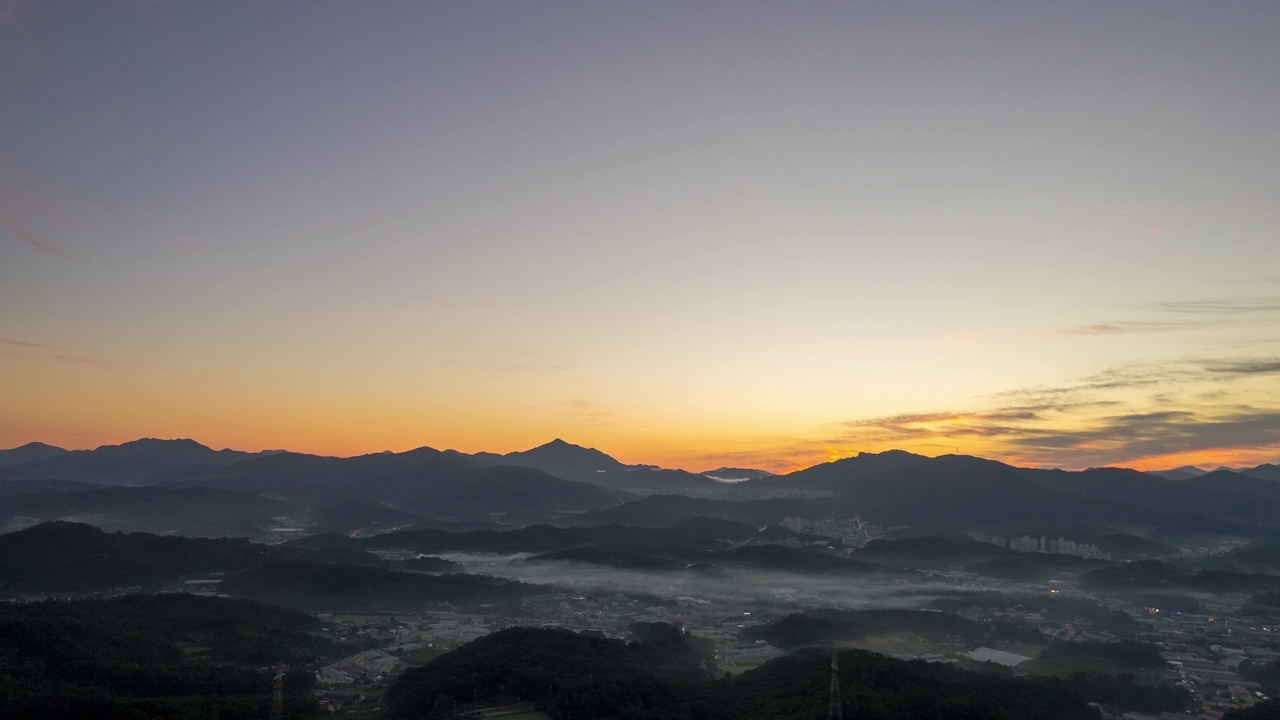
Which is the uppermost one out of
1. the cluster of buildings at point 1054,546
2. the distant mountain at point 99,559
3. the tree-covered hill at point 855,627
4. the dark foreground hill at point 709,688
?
the distant mountain at point 99,559

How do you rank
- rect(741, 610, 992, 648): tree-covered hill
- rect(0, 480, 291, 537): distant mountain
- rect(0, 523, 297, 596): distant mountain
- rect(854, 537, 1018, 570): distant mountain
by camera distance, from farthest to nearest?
rect(0, 480, 291, 537): distant mountain
rect(854, 537, 1018, 570): distant mountain
rect(0, 523, 297, 596): distant mountain
rect(741, 610, 992, 648): tree-covered hill

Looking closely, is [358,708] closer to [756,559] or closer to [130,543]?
[130,543]

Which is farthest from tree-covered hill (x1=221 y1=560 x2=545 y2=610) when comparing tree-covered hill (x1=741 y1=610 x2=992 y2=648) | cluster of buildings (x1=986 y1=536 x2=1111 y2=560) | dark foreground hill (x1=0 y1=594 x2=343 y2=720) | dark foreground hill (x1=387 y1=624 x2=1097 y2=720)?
cluster of buildings (x1=986 y1=536 x2=1111 y2=560)

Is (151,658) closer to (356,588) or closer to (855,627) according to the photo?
(356,588)

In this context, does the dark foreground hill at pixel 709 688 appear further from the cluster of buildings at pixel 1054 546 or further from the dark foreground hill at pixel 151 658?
the cluster of buildings at pixel 1054 546

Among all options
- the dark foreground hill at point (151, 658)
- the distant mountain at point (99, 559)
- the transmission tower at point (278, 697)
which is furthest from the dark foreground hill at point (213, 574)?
the transmission tower at point (278, 697)

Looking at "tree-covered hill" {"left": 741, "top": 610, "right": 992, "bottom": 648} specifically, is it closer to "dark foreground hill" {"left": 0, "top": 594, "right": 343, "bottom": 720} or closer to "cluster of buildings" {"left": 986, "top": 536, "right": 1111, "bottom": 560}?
"dark foreground hill" {"left": 0, "top": 594, "right": 343, "bottom": 720}

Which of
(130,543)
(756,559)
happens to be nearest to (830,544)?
(756,559)

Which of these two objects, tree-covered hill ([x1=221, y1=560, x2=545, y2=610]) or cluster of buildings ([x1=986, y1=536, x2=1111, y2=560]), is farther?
cluster of buildings ([x1=986, y1=536, x2=1111, y2=560])
